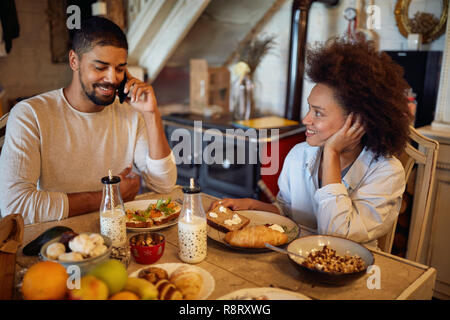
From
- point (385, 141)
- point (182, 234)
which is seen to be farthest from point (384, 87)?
point (182, 234)

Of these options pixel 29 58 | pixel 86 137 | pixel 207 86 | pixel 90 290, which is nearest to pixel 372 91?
pixel 90 290

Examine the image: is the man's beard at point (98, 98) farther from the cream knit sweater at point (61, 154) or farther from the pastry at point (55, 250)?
the pastry at point (55, 250)

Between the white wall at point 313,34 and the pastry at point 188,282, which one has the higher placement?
the white wall at point 313,34

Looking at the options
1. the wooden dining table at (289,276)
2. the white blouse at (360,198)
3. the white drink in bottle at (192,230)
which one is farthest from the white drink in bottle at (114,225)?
the white blouse at (360,198)

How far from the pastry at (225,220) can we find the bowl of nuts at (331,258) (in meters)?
0.25

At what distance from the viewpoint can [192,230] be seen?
1176 mm

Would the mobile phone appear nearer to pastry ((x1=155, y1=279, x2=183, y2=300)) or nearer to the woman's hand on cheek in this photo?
the woman's hand on cheek

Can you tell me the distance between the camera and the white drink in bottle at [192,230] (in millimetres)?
1176

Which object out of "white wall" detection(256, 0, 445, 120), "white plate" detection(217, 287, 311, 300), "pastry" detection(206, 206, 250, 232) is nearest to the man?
"pastry" detection(206, 206, 250, 232)

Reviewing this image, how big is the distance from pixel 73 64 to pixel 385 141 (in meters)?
1.42

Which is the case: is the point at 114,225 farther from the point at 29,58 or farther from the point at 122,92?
the point at 29,58

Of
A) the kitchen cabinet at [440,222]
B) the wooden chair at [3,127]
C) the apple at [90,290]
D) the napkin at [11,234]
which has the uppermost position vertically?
the wooden chair at [3,127]

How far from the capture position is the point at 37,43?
2.95m

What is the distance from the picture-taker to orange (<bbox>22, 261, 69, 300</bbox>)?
35.3 inches
